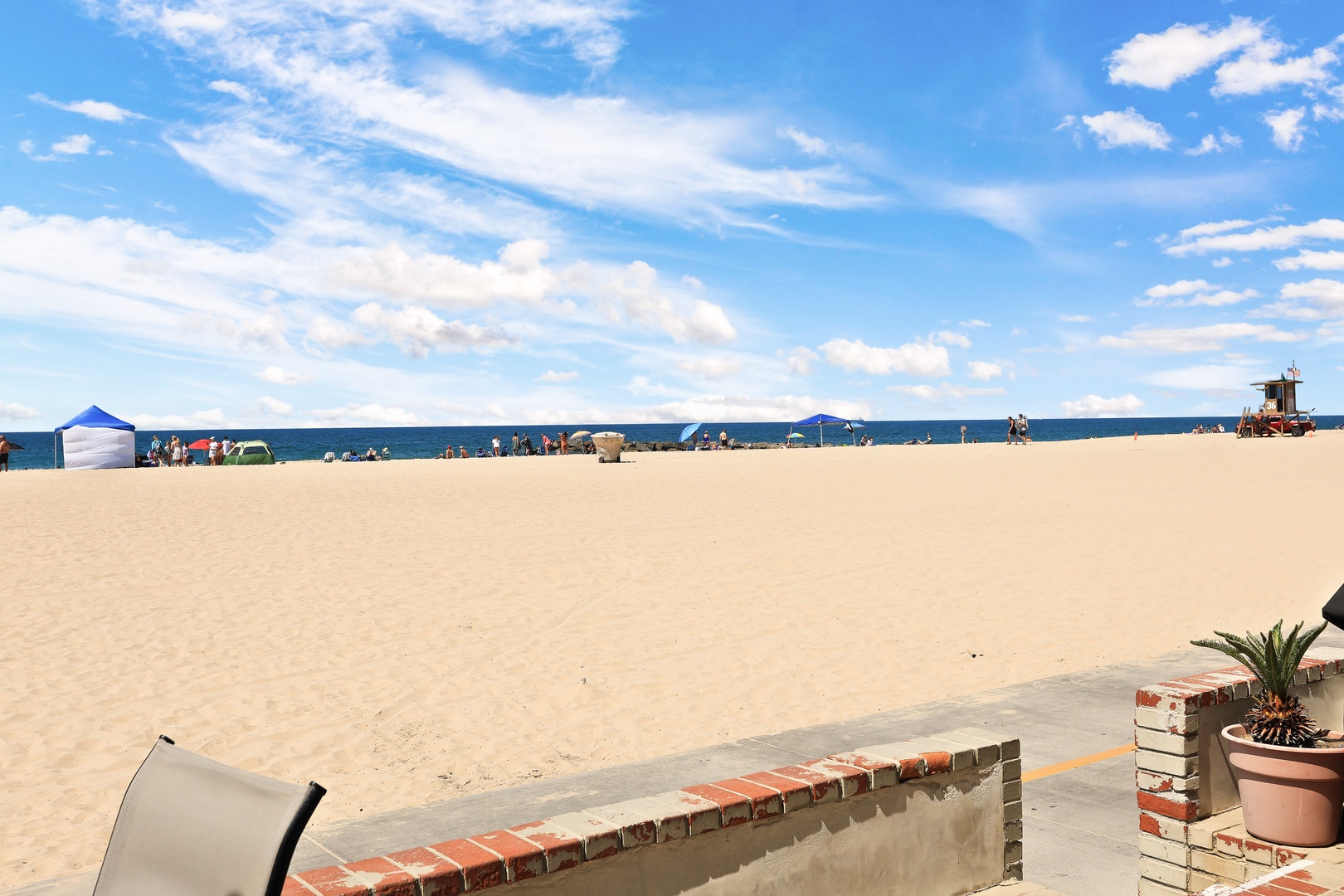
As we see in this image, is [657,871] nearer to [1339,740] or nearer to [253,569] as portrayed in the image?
[1339,740]

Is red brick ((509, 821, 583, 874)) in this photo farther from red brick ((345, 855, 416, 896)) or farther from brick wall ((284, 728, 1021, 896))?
red brick ((345, 855, 416, 896))

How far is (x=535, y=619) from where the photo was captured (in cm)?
1072

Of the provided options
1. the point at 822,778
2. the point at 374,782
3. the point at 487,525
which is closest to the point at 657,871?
the point at 822,778

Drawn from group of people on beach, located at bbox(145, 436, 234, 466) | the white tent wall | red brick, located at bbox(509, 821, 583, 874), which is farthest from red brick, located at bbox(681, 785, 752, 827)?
group of people on beach, located at bbox(145, 436, 234, 466)

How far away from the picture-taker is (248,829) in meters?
2.46

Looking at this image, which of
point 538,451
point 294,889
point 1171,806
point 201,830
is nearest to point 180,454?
point 538,451

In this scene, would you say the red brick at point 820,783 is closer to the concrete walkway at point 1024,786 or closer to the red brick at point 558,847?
A: the red brick at point 558,847

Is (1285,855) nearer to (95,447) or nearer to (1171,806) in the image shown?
(1171,806)

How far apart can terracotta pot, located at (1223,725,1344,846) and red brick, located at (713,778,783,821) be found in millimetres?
2106

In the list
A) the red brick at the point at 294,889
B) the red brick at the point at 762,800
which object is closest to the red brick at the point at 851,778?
the red brick at the point at 762,800

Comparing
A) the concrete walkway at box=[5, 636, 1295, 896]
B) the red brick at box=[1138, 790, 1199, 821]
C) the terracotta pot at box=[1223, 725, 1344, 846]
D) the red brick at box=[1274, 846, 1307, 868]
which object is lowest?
the concrete walkway at box=[5, 636, 1295, 896]

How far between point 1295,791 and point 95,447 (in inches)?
1701

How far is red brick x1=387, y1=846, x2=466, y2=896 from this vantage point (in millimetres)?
2592

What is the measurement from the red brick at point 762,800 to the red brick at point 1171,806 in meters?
2.02
